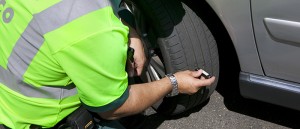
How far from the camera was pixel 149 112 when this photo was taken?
8.20 feet

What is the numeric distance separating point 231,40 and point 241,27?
0.18 meters

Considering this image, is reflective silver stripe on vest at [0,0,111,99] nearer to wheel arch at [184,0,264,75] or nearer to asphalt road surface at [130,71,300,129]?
wheel arch at [184,0,264,75]

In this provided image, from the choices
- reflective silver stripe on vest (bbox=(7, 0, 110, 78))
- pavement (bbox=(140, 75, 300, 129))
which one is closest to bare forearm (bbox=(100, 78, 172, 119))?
reflective silver stripe on vest (bbox=(7, 0, 110, 78))

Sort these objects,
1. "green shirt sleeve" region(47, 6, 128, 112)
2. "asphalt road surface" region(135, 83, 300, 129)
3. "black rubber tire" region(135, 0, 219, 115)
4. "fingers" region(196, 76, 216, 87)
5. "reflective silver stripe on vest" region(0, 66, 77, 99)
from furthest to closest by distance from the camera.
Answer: "asphalt road surface" region(135, 83, 300, 129) < "black rubber tire" region(135, 0, 219, 115) < "fingers" region(196, 76, 216, 87) < "reflective silver stripe on vest" region(0, 66, 77, 99) < "green shirt sleeve" region(47, 6, 128, 112)

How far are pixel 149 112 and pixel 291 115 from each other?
31.5 inches

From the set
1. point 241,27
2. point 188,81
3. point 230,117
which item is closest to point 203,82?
point 188,81

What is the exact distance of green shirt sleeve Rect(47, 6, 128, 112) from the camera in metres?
1.29

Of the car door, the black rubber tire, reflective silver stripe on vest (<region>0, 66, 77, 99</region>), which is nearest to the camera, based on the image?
reflective silver stripe on vest (<region>0, 66, 77, 99</region>)

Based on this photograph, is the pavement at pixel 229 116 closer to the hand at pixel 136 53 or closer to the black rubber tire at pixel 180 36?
the black rubber tire at pixel 180 36

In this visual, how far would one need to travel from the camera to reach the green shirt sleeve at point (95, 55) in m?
1.29

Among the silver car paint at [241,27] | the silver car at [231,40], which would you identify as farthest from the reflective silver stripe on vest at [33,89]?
the silver car paint at [241,27]

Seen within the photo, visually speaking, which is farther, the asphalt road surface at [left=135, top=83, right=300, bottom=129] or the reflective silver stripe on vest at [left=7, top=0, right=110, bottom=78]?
the asphalt road surface at [left=135, top=83, right=300, bottom=129]

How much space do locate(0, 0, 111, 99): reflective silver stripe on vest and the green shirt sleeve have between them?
0.03 metres

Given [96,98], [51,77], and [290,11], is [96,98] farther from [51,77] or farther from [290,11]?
[290,11]
